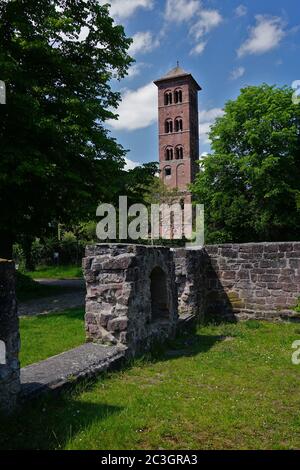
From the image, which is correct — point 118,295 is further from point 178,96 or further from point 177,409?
point 178,96

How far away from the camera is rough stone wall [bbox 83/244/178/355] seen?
626cm

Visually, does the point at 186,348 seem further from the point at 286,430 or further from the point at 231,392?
the point at 286,430

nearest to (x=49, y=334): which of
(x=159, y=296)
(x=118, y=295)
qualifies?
(x=159, y=296)

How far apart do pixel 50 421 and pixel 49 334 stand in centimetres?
439

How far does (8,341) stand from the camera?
383 centimetres

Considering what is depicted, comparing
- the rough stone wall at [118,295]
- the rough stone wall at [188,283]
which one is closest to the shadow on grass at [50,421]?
the rough stone wall at [118,295]

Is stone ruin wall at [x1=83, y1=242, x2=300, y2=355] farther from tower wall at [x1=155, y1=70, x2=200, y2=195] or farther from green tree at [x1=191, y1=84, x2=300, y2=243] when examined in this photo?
tower wall at [x1=155, y1=70, x2=200, y2=195]

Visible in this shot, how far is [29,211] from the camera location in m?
13.0

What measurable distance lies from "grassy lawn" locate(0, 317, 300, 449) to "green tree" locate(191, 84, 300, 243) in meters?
17.5

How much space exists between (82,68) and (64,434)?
12172 millimetres

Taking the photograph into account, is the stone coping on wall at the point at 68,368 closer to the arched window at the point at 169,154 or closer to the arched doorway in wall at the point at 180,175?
the arched doorway in wall at the point at 180,175

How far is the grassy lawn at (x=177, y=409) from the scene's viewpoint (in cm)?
363

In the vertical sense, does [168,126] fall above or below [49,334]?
above

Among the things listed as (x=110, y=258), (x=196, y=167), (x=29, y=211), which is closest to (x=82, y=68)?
(x=29, y=211)
